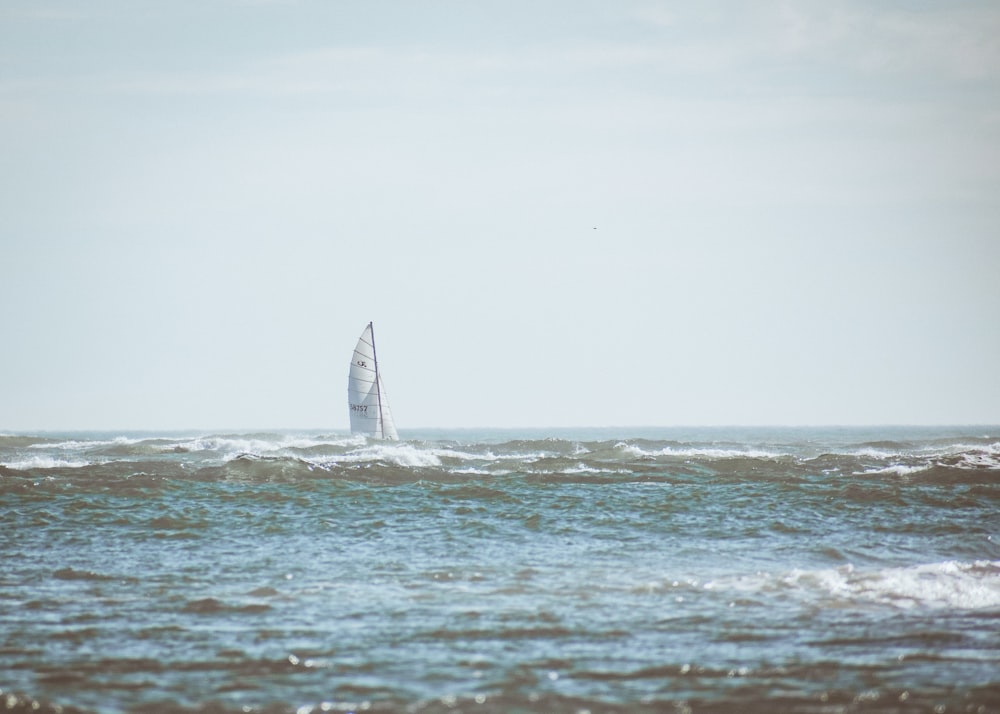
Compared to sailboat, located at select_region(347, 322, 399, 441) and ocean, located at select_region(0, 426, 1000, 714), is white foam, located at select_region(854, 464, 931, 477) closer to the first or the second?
ocean, located at select_region(0, 426, 1000, 714)

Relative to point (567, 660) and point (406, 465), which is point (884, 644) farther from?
point (406, 465)

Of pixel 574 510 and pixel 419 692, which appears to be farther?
pixel 574 510

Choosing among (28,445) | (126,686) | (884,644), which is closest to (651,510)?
(884,644)

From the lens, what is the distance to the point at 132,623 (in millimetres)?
11469

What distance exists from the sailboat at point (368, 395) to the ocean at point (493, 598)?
29.5 metres

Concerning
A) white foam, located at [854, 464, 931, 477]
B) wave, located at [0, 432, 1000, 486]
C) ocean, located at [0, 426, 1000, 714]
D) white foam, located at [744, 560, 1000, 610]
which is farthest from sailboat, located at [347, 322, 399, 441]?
white foam, located at [744, 560, 1000, 610]

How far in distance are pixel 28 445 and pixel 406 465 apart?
33.9 meters

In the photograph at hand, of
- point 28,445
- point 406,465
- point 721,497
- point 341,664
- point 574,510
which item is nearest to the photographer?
point 341,664

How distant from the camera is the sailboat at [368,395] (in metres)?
57.5

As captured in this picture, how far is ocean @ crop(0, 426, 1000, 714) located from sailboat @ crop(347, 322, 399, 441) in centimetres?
2947

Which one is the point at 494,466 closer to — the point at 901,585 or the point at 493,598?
the point at 901,585

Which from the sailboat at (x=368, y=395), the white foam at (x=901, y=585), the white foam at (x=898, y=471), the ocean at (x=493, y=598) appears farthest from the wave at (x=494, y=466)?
the white foam at (x=901, y=585)

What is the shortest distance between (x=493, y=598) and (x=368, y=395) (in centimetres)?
4542

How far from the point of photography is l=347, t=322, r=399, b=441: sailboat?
57469 mm
